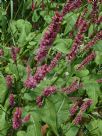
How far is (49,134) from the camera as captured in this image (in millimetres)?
2207

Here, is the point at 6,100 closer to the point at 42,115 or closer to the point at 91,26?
the point at 42,115

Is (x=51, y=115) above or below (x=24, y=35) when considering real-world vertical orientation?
below

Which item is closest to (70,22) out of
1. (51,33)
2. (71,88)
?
(71,88)

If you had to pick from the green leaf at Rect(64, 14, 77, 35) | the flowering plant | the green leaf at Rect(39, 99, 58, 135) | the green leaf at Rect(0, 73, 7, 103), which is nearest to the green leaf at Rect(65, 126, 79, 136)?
the flowering plant

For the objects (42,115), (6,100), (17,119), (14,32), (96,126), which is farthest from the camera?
(14,32)

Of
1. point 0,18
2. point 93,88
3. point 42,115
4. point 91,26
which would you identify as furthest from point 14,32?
point 42,115

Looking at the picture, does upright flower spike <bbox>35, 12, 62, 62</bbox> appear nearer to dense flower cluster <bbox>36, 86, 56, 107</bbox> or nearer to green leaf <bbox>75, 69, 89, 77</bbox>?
dense flower cluster <bbox>36, 86, 56, 107</bbox>

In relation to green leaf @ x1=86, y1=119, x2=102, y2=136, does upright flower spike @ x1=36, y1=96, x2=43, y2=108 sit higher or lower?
higher

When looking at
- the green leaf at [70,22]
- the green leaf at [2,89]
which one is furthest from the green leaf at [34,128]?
the green leaf at [70,22]

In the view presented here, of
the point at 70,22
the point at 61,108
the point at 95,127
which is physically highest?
the point at 70,22

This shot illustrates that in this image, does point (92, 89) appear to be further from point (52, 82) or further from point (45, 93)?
point (45, 93)

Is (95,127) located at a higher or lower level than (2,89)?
lower

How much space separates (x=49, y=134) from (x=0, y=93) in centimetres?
38

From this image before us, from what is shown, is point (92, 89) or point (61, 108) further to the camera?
point (92, 89)
